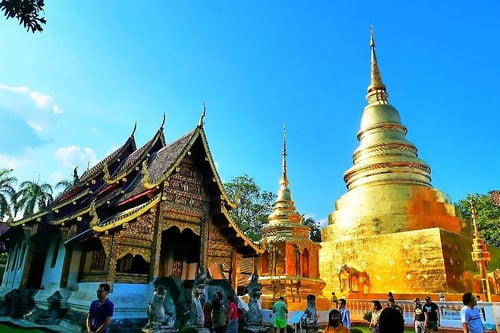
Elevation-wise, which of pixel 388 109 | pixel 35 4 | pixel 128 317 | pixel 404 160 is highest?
pixel 388 109

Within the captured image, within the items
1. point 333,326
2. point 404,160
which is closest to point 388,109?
point 404,160

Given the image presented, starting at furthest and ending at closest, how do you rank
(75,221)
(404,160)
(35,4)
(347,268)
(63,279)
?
(404,160) < (347,268) < (75,221) < (63,279) < (35,4)

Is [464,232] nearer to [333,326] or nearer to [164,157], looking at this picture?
[164,157]

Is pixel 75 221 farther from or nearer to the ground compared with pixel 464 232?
nearer to the ground

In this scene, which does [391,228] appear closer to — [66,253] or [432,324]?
[432,324]

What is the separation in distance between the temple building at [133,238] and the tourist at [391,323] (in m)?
7.39

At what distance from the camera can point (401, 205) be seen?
69.8 feet

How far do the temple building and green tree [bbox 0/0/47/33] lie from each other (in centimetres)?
590

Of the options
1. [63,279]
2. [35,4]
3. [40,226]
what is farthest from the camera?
[40,226]

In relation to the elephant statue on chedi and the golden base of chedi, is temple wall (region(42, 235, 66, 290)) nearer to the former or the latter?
the golden base of chedi

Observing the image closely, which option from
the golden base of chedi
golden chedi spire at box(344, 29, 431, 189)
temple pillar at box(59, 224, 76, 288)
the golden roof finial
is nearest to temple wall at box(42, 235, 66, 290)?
temple pillar at box(59, 224, 76, 288)

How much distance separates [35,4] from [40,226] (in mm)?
11425

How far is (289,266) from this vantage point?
62.8 feet

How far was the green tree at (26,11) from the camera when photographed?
4.18m
